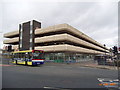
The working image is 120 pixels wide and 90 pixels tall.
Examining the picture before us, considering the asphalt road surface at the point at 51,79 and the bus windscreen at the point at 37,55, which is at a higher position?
the bus windscreen at the point at 37,55

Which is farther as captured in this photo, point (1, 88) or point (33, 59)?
point (33, 59)

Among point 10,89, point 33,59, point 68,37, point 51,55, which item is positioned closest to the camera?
point 10,89

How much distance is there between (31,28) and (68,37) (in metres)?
18.1

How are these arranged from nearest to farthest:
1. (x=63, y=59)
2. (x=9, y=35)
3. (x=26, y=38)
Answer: (x=63, y=59), (x=26, y=38), (x=9, y=35)

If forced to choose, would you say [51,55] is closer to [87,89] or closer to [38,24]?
[38,24]

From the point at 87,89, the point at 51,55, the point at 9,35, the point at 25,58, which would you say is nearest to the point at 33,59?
the point at 25,58

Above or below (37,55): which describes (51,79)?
below

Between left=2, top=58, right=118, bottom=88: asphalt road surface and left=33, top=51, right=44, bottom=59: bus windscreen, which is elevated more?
left=33, top=51, right=44, bottom=59: bus windscreen

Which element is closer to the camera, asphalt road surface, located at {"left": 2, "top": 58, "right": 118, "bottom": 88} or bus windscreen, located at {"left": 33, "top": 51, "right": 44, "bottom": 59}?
asphalt road surface, located at {"left": 2, "top": 58, "right": 118, "bottom": 88}

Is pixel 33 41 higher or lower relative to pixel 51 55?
higher

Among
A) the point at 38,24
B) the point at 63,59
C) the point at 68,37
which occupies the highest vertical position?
the point at 38,24

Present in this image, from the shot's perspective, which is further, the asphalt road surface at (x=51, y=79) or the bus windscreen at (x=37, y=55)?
the bus windscreen at (x=37, y=55)

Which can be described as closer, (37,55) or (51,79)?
(51,79)

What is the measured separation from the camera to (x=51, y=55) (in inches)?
1340
